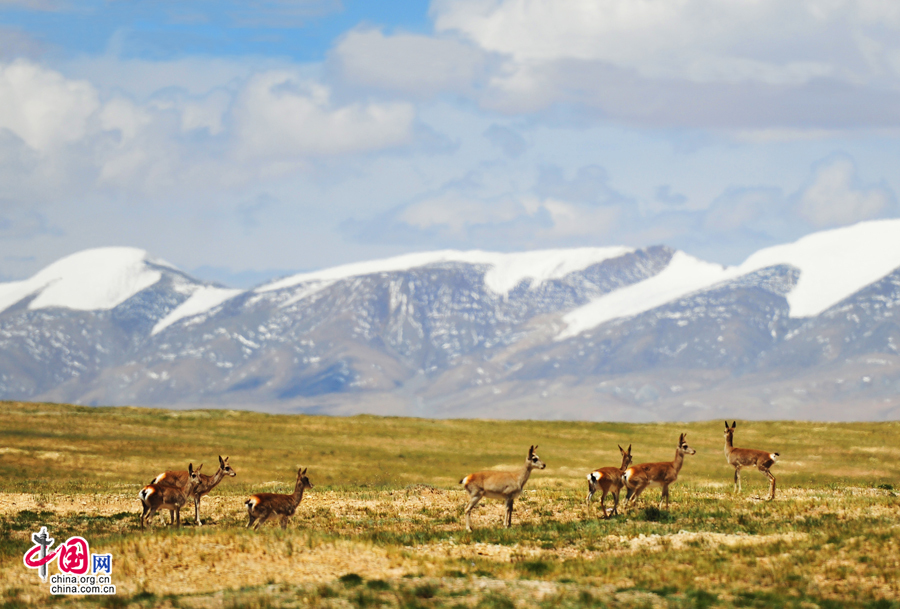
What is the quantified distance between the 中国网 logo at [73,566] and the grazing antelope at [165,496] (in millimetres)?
4837

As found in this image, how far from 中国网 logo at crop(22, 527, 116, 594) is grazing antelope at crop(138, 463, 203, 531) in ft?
15.9

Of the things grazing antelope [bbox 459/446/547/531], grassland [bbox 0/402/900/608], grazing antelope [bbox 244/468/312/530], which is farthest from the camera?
grazing antelope [bbox 459/446/547/531]

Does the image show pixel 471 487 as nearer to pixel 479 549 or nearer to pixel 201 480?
pixel 479 549

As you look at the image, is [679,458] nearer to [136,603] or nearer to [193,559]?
[193,559]

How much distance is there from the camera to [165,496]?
31.1 meters

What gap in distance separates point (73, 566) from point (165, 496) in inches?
281

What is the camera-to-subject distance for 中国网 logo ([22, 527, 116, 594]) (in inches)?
901

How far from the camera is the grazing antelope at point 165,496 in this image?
30609 millimetres

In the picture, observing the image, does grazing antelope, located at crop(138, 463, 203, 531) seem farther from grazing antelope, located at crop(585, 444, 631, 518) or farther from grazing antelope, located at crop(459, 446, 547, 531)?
grazing antelope, located at crop(585, 444, 631, 518)

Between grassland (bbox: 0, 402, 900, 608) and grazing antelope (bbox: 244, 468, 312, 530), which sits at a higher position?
grazing antelope (bbox: 244, 468, 312, 530)

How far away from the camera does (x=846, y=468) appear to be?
74.2 meters

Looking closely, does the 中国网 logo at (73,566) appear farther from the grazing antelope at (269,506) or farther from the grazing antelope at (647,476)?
the grazing antelope at (647,476)

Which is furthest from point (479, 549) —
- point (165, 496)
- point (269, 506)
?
point (165, 496)

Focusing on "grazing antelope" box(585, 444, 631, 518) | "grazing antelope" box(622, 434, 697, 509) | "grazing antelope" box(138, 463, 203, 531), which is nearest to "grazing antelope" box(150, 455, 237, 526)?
"grazing antelope" box(138, 463, 203, 531)
